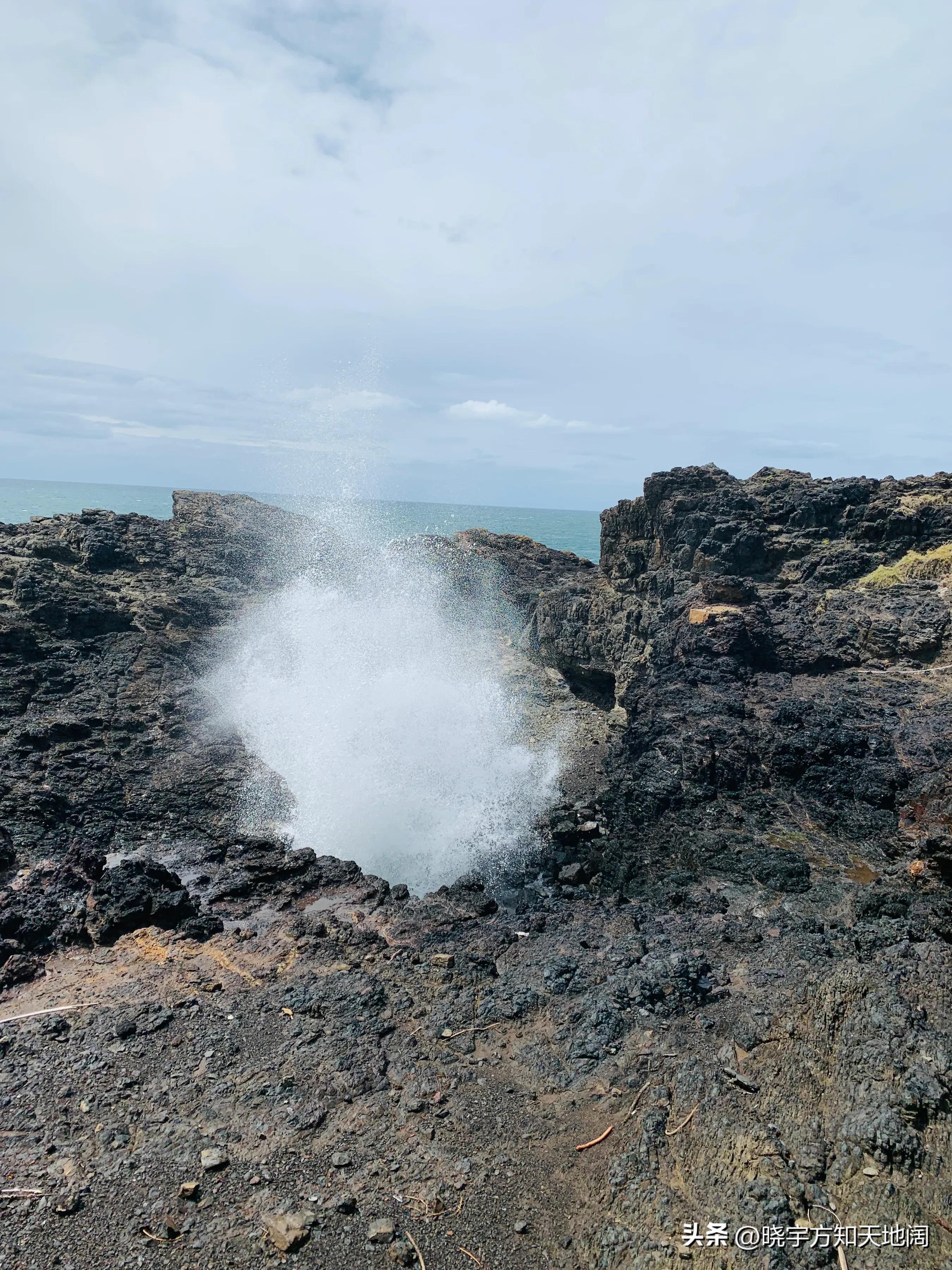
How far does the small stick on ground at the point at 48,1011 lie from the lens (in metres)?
7.81

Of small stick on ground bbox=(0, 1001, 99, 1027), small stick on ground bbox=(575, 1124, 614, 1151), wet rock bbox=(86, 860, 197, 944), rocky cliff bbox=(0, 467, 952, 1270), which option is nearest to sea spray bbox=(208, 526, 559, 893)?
rocky cliff bbox=(0, 467, 952, 1270)

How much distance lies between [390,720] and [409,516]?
105m

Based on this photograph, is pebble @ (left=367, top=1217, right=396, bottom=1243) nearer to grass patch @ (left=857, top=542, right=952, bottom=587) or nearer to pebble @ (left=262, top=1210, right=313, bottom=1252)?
pebble @ (left=262, top=1210, right=313, bottom=1252)

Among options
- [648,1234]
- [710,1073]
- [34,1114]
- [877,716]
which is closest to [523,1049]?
[710,1073]

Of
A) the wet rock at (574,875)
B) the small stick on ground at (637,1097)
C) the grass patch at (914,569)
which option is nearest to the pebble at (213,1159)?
the small stick on ground at (637,1097)

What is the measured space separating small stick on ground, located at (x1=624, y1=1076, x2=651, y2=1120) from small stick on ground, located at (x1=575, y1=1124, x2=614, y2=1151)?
0.19m

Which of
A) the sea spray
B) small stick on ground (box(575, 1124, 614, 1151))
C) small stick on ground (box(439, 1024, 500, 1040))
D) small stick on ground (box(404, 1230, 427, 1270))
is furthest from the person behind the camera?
the sea spray

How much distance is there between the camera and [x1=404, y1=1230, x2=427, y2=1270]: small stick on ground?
4.95 metres

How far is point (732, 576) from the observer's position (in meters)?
18.2

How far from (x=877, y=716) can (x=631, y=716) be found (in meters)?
6.10

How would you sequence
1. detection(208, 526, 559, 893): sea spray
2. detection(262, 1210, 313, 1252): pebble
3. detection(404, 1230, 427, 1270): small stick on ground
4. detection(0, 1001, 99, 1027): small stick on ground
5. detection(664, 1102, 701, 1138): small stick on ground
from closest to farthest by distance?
detection(404, 1230, 427, 1270): small stick on ground
detection(262, 1210, 313, 1252): pebble
detection(664, 1102, 701, 1138): small stick on ground
detection(0, 1001, 99, 1027): small stick on ground
detection(208, 526, 559, 893): sea spray

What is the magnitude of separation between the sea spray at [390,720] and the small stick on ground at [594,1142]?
7.35 m

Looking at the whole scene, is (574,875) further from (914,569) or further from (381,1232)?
(914,569)

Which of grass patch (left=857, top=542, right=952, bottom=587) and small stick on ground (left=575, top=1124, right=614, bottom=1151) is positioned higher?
grass patch (left=857, top=542, right=952, bottom=587)
